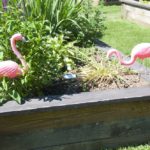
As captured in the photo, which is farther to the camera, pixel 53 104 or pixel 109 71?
pixel 109 71

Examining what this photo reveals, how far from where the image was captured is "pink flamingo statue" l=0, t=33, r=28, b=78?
10.6 feet

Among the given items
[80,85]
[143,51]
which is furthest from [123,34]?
[80,85]

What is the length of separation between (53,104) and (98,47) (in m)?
1.88

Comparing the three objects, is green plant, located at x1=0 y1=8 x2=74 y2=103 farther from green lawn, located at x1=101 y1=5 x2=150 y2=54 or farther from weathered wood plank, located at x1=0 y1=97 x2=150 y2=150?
green lawn, located at x1=101 y1=5 x2=150 y2=54

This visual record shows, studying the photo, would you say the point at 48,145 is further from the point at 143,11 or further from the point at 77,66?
the point at 143,11

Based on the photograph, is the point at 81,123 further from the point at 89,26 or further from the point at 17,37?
the point at 89,26

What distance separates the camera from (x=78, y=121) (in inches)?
135

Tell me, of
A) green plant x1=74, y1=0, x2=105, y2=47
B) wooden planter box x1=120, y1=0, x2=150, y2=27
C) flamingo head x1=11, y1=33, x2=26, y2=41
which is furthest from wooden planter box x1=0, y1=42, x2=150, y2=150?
wooden planter box x1=120, y1=0, x2=150, y2=27

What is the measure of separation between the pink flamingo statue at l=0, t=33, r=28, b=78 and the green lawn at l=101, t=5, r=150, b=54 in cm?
333

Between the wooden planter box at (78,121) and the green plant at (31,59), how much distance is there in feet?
0.50

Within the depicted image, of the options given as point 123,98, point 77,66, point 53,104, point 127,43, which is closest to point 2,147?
point 53,104

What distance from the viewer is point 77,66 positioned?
169 inches

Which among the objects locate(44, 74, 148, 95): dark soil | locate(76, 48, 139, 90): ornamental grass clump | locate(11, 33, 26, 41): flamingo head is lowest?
locate(44, 74, 148, 95): dark soil

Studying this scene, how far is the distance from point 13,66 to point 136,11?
6271 millimetres
